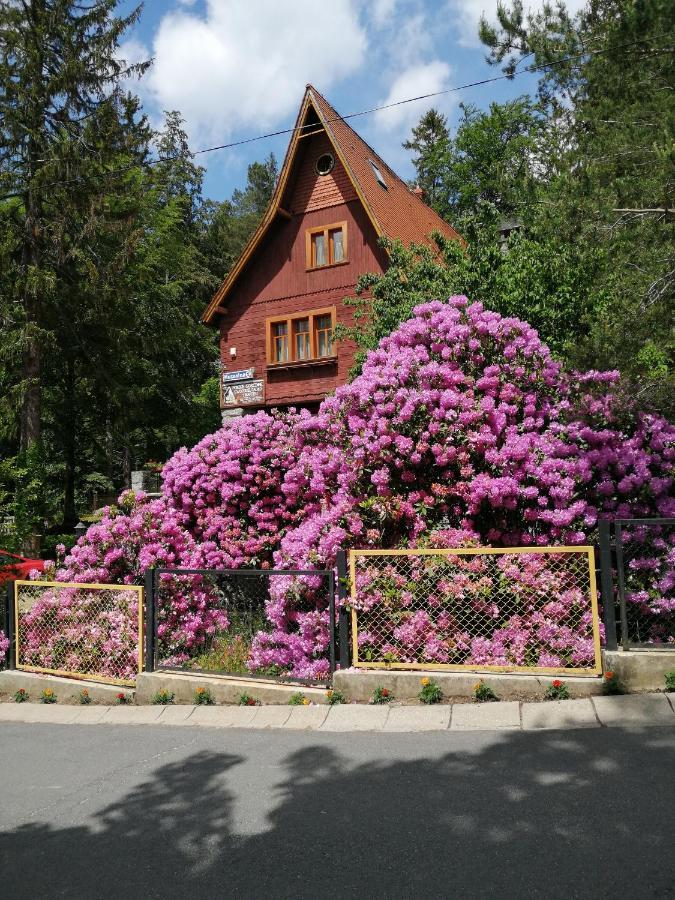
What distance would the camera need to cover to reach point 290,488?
9930 mm

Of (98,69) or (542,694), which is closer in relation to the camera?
(542,694)

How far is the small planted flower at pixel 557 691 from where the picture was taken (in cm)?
613

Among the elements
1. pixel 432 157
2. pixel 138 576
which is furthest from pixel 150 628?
pixel 432 157

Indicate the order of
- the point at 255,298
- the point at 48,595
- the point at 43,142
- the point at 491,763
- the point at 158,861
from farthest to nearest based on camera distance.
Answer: the point at 255,298
the point at 43,142
the point at 48,595
the point at 491,763
the point at 158,861

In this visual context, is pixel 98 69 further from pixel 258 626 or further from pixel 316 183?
pixel 258 626

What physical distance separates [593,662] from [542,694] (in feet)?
1.74

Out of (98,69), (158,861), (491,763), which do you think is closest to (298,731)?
(491,763)

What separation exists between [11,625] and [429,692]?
19.3 ft

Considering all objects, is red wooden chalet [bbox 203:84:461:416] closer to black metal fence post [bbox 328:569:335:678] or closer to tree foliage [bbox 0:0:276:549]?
tree foliage [bbox 0:0:276:549]

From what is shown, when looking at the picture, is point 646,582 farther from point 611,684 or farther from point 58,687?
point 58,687

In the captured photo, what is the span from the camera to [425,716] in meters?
6.17

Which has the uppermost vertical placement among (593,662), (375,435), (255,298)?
(255,298)

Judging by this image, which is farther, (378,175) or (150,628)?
(378,175)

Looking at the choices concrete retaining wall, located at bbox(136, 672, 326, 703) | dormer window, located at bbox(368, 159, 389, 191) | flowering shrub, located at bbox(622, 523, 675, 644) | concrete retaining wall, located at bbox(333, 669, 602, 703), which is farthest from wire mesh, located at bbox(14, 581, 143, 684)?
dormer window, located at bbox(368, 159, 389, 191)
